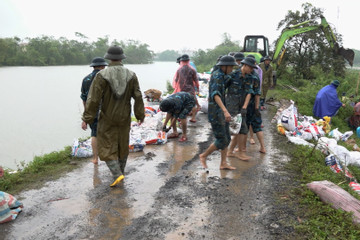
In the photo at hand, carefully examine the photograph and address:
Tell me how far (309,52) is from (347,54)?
1761mm

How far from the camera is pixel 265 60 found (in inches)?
297

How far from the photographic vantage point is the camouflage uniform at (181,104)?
5.12 m

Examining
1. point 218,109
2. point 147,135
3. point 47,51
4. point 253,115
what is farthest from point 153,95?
point 47,51

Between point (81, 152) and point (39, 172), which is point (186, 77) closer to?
point (81, 152)

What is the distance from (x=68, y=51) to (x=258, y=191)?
3735 centimetres

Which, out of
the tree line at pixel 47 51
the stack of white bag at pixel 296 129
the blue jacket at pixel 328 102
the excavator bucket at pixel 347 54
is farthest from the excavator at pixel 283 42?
the tree line at pixel 47 51

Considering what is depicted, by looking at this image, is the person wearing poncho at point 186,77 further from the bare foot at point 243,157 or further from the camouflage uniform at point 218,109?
the camouflage uniform at point 218,109

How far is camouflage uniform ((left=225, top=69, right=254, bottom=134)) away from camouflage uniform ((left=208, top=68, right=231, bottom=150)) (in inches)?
16.1

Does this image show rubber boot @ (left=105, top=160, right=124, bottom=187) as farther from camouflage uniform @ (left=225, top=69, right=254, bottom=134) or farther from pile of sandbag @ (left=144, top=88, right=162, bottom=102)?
pile of sandbag @ (left=144, top=88, right=162, bottom=102)

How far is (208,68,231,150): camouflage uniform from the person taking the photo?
11.9 ft

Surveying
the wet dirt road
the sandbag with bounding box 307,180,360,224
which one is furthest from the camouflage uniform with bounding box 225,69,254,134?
the sandbag with bounding box 307,180,360,224

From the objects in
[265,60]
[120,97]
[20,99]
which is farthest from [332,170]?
[20,99]

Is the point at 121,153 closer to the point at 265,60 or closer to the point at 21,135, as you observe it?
the point at 265,60

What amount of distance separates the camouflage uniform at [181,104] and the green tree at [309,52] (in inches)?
413
